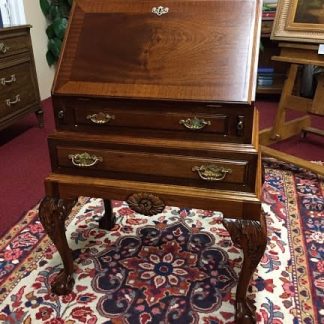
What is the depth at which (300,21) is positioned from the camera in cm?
231

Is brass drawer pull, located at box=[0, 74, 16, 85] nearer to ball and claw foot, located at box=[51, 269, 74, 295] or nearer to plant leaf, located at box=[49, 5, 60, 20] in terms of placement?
plant leaf, located at box=[49, 5, 60, 20]

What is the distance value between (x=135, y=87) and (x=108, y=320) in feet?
2.87

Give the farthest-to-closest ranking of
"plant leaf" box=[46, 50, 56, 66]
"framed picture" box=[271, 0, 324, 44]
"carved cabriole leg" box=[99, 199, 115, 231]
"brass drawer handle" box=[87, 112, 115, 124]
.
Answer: "plant leaf" box=[46, 50, 56, 66]
"framed picture" box=[271, 0, 324, 44]
"carved cabriole leg" box=[99, 199, 115, 231]
"brass drawer handle" box=[87, 112, 115, 124]

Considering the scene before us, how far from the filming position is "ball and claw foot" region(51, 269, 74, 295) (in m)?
1.50

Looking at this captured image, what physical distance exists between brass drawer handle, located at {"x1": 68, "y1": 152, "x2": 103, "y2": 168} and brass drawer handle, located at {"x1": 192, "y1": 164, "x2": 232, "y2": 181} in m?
0.34

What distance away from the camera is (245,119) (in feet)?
3.65

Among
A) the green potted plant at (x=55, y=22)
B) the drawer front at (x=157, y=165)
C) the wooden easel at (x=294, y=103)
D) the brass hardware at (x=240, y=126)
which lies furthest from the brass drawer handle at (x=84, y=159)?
the green potted plant at (x=55, y=22)

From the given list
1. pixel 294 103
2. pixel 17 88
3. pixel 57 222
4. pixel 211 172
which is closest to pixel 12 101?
pixel 17 88

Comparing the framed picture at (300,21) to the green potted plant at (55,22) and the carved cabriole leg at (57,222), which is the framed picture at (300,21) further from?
the green potted plant at (55,22)

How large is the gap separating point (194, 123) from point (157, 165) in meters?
0.19

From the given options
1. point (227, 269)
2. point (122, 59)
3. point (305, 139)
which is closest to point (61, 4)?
A: point (305, 139)

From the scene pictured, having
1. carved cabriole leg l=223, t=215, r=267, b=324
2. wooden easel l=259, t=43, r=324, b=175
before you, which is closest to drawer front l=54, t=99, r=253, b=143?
carved cabriole leg l=223, t=215, r=267, b=324

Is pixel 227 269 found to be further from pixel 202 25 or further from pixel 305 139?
pixel 305 139

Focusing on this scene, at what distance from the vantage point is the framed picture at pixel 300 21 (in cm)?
221
